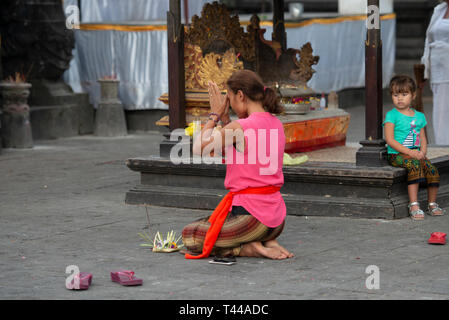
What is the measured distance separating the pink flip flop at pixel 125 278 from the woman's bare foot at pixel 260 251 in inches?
38.0

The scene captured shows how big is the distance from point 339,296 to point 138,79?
397 inches

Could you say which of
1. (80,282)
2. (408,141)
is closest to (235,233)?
(80,282)

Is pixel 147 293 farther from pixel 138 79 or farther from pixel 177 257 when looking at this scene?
pixel 138 79

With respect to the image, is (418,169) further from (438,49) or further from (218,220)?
(438,49)

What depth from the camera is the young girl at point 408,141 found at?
764 cm

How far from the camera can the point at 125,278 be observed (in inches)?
218

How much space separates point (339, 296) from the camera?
5230 mm

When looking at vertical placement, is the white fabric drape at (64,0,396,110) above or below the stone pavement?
above

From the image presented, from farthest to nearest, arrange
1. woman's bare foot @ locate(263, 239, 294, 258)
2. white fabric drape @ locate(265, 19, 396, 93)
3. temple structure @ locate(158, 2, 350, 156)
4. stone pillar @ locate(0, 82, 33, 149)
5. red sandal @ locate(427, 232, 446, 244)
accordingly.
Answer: white fabric drape @ locate(265, 19, 396, 93) < stone pillar @ locate(0, 82, 33, 149) < temple structure @ locate(158, 2, 350, 156) < red sandal @ locate(427, 232, 446, 244) < woman's bare foot @ locate(263, 239, 294, 258)

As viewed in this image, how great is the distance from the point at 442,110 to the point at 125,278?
18.7 feet

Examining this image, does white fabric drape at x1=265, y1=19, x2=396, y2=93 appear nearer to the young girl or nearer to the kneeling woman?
the young girl

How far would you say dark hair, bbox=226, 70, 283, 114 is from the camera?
6.18 m

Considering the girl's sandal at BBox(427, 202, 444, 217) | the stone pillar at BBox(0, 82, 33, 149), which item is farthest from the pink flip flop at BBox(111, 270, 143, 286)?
the stone pillar at BBox(0, 82, 33, 149)

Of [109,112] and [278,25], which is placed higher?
[278,25]
